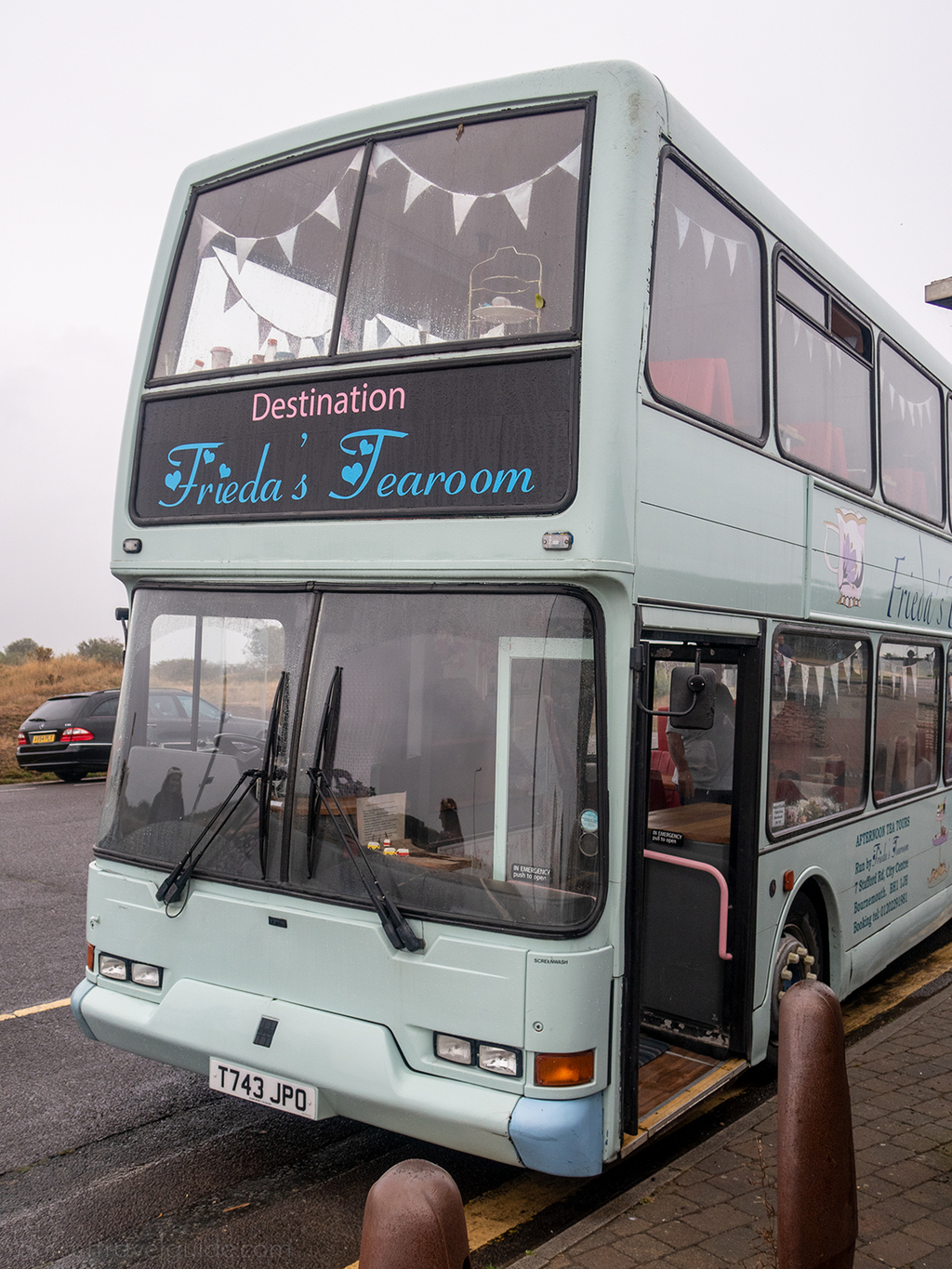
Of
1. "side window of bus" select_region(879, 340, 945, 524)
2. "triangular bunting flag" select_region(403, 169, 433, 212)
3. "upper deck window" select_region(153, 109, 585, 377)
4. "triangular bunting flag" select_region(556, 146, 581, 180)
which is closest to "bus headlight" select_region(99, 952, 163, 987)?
"upper deck window" select_region(153, 109, 585, 377)

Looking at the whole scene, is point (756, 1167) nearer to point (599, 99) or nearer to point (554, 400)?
point (554, 400)

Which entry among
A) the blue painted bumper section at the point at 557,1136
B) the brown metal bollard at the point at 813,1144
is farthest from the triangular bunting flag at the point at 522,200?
the blue painted bumper section at the point at 557,1136

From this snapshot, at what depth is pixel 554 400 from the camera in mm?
4172

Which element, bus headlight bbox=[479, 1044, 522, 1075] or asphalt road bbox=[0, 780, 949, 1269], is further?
asphalt road bbox=[0, 780, 949, 1269]

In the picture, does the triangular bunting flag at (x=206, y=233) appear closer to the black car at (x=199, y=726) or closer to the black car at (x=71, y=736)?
the black car at (x=199, y=726)

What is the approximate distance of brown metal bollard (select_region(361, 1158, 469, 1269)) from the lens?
7.84 feet

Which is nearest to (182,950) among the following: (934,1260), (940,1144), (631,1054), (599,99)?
(631,1054)

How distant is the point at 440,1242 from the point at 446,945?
5.39 ft

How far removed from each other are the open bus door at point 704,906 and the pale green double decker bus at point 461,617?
0.02 meters

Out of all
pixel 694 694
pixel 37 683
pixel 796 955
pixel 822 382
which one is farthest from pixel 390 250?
pixel 37 683

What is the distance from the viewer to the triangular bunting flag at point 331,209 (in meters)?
4.88

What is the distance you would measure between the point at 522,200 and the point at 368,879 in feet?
8.88

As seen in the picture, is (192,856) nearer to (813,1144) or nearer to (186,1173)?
(186,1173)

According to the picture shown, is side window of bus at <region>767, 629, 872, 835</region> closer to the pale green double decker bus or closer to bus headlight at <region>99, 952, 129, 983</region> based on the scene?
the pale green double decker bus
